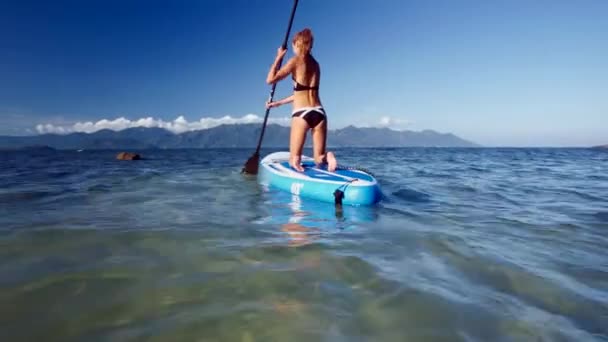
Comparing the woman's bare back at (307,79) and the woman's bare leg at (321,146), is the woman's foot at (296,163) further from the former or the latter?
the woman's bare back at (307,79)

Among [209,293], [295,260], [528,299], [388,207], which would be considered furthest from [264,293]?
[388,207]

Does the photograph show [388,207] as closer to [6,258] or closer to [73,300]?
[73,300]

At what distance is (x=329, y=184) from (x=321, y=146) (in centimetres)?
130

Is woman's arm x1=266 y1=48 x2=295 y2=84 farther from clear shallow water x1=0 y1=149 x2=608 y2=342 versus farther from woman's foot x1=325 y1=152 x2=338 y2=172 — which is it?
clear shallow water x1=0 y1=149 x2=608 y2=342

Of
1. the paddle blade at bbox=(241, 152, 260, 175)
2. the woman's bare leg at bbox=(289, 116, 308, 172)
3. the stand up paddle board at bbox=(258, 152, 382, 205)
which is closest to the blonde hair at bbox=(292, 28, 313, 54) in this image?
the woman's bare leg at bbox=(289, 116, 308, 172)

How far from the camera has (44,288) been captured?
238 cm

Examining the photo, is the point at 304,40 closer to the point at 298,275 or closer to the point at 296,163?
the point at 296,163

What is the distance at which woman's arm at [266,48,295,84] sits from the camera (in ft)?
20.1

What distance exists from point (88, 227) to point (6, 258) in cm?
117

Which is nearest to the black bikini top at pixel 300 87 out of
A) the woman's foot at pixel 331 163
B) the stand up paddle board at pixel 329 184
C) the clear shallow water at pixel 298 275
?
the woman's foot at pixel 331 163

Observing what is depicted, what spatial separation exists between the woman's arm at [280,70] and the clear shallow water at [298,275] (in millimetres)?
2817

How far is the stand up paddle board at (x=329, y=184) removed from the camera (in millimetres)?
5781

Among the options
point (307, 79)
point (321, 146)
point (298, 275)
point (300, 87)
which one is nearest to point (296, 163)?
point (321, 146)

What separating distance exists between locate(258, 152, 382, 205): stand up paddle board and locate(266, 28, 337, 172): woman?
1.68 ft
